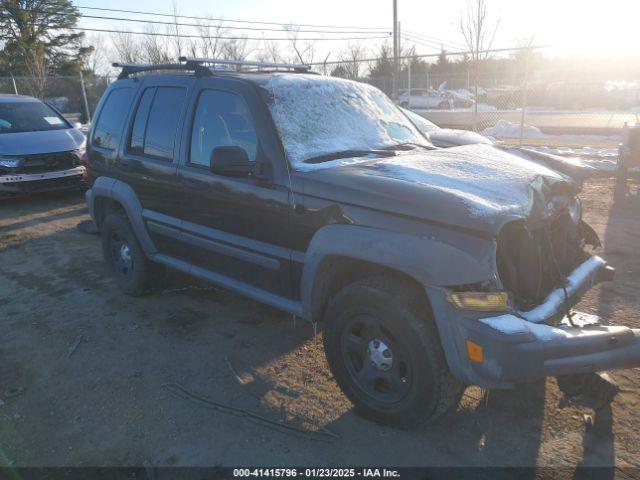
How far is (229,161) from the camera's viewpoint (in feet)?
10.5

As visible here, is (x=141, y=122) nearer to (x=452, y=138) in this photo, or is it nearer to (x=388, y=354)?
(x=388, y=354)

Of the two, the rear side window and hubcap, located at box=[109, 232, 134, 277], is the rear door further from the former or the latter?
hubcap, located at box=[109, 232, 134, 277]

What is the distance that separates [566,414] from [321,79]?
114 inches

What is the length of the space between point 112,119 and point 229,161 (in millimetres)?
2324

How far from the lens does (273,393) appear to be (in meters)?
3.36

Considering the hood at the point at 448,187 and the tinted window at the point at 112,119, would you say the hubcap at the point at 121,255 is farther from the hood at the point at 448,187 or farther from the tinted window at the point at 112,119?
the hood at the point at 448,187

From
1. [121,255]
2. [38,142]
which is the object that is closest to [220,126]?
[121,255]

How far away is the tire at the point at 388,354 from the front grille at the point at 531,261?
0.49 m

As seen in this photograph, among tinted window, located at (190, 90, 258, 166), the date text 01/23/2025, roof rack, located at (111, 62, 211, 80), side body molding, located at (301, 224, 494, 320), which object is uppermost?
roof rack, located at (111, 62, 211, 80)

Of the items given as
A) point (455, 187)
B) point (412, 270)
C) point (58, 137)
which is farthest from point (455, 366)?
point (58, 137)

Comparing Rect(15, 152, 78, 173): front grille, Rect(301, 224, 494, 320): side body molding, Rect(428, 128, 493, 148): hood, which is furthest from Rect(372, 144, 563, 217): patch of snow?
Rect(15, 152, 78, 173): front grille

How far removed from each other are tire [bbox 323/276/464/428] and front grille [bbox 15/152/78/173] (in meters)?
7.69

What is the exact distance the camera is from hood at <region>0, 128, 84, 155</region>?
28.5 feet

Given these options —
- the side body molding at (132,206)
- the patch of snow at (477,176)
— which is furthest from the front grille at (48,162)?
the patch of snow at (477,176)
